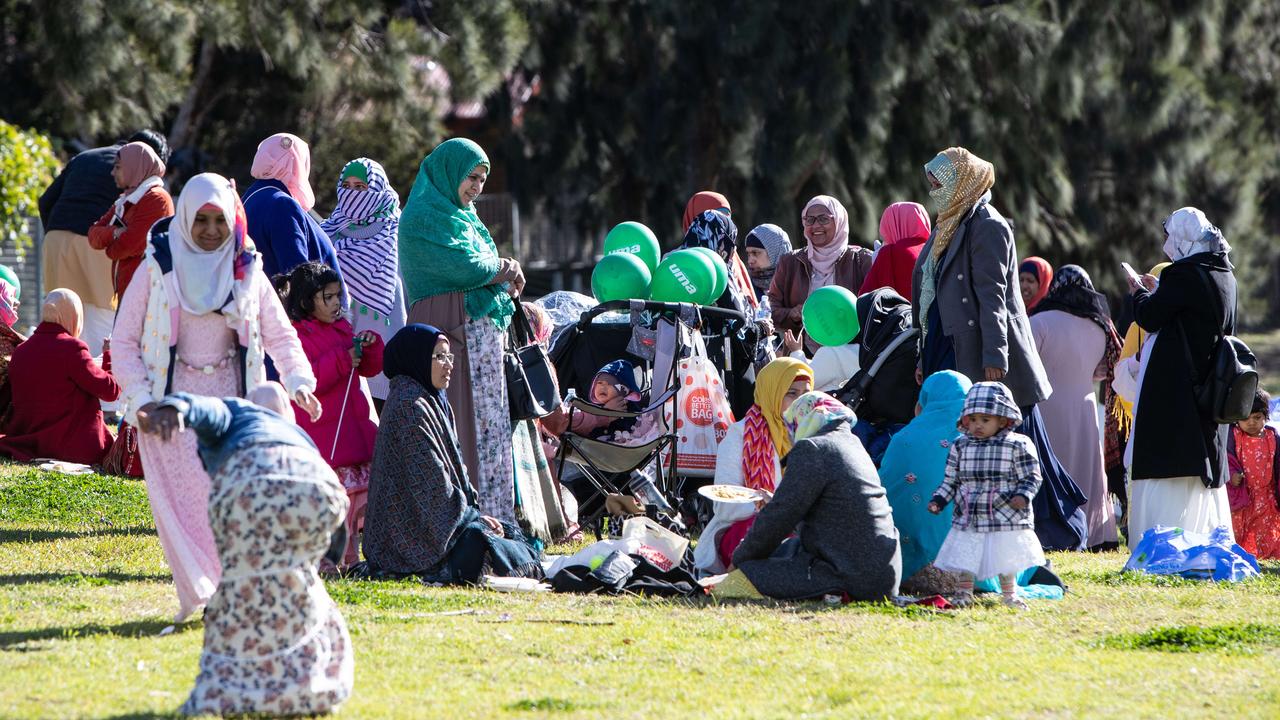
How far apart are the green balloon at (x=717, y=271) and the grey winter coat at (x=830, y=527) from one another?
2719 mm

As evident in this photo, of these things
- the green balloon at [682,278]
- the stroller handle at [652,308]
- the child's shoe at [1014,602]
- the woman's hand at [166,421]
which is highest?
the green balloon at [682,278]

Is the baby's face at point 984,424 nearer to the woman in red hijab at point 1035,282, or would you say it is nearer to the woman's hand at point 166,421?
the woman's hand at point 166,421

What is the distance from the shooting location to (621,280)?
30.3ft

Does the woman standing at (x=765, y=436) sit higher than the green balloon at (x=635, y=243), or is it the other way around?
the green balloon at (x=635, y=243)

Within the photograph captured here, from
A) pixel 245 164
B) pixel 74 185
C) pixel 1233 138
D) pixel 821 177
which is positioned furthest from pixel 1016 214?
pixel 74 185

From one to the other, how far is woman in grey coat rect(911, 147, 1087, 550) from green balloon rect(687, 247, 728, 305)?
136cm

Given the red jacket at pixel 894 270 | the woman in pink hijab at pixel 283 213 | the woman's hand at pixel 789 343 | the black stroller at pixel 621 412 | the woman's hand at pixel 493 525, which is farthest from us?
the woman's hand at pixel 789 343

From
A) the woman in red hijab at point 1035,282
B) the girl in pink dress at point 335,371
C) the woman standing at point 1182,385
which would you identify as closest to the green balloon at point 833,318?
the woman standing at point 1182,385

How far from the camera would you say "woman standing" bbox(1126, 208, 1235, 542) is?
317 inches

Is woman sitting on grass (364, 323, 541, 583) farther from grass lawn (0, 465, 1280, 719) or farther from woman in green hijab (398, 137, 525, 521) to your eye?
woman in green hijab (398, 137, 525, 521)

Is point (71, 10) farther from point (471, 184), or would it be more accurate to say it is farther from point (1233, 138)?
point (1233, 138)

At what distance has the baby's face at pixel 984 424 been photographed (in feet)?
21.3

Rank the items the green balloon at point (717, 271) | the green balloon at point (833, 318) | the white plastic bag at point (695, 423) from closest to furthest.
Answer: the white plastic bag at point (695, 423) → the green balloon at point (833, 318) → the green balloon at point (717, 271)

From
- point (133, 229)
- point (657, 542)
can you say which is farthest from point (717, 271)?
point (133, 229)
